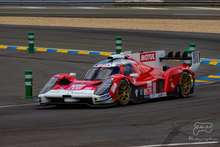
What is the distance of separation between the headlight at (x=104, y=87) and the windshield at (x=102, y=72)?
0.77 m

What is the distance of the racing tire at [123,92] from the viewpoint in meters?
11.5

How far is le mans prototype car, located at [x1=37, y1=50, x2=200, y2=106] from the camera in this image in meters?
11.2

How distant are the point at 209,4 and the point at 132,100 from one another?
39.1 m

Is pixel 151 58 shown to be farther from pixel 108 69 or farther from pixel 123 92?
pixel 123 92

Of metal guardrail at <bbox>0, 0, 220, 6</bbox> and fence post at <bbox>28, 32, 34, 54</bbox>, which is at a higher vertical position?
metal guardrail at <bbox>0, 0, 220, 6</bbox>

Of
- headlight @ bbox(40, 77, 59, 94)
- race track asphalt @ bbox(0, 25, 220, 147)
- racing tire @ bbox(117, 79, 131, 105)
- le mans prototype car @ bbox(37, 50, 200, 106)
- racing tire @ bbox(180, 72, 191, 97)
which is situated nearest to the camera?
race track asphalt @ bbox(0, 25, 220, 147)

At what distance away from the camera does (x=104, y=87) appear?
36.8 feet

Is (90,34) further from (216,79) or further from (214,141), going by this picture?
(214,141)

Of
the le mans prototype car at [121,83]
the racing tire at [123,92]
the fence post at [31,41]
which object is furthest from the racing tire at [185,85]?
the fence post at [31,41]

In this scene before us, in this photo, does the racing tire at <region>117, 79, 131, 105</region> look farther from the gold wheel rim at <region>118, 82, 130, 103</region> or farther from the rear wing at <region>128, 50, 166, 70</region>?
the rear wing at <region>128, 50, 166, 70</region>

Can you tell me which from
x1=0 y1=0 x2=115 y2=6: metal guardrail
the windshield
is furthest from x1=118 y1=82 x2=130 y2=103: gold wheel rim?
x1=0 y1=0 x2=115 y2=6: metal guardrail

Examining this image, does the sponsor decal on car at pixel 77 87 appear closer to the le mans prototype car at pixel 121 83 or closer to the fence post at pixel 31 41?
the le mans prototype car at pixel 121 83

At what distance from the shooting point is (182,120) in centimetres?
959

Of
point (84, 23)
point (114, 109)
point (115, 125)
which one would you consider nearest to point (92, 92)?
point (114, 109)
